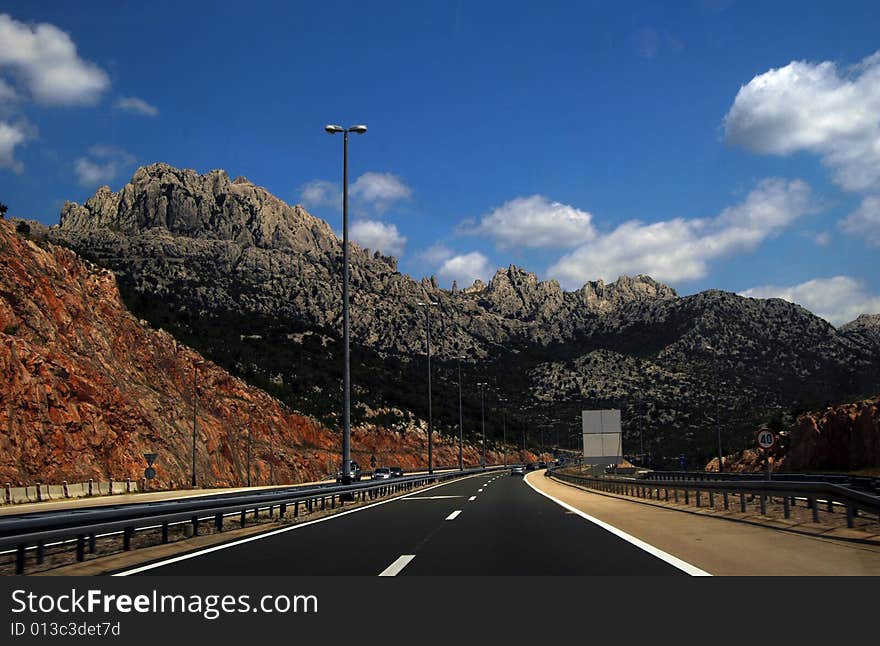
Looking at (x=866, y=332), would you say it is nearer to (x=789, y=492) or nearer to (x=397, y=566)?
(x=789, y=492)

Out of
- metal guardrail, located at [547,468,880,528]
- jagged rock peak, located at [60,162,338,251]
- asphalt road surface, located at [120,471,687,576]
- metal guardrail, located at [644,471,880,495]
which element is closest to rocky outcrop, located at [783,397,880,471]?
metal guardrail, located at [644,471,880,495]

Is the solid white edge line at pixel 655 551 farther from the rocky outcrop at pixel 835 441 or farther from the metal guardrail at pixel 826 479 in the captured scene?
the rocky outcrop at pixel 835 441

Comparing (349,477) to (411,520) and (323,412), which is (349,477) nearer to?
(411,520)

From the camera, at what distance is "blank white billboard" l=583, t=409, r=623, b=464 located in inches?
2248

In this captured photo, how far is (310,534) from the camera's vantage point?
15.1m

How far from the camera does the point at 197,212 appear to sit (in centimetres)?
15150

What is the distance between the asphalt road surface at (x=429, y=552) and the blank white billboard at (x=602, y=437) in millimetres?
40259

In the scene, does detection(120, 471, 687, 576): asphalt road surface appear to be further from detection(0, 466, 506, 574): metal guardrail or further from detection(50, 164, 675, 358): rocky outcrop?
detection(50, 164, 675, 358): rocky outcrop

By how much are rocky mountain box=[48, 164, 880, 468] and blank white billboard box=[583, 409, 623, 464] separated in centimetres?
2883

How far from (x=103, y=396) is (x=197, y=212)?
110082mm

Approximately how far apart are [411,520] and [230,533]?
13.6 ft

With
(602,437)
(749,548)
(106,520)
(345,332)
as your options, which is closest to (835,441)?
(602,437)

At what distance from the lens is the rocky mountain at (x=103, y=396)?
135 ft

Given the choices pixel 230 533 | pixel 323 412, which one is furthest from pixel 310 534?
pixel 323 412
